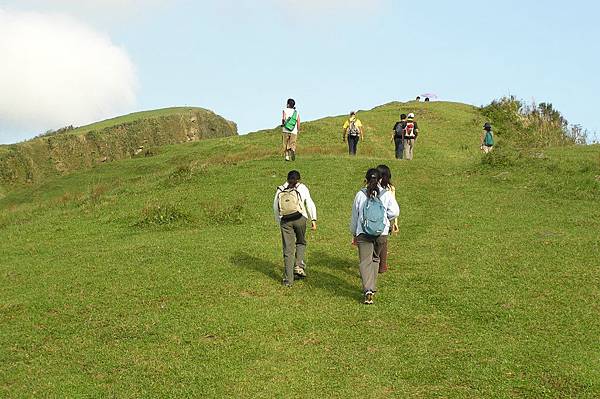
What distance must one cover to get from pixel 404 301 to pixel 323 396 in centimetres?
378

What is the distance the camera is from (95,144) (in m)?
72.4

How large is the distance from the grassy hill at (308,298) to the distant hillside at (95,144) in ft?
144

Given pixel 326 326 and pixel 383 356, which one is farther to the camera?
pixel 326 326

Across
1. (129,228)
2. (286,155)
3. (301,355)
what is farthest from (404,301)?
(286,155)

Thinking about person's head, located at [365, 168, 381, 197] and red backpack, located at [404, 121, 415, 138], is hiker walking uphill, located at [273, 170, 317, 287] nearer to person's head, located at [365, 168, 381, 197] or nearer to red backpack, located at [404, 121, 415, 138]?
person's head, located at [365, 168, 381, 197]

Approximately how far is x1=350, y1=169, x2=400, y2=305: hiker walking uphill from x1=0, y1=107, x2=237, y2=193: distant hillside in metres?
52.0

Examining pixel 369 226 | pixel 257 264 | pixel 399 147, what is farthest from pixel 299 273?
pixel 399 147

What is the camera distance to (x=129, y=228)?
18.4m

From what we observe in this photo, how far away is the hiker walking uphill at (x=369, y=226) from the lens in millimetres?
10695

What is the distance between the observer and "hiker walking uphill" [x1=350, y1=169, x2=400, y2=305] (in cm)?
1070

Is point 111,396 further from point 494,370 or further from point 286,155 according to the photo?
point 286,155

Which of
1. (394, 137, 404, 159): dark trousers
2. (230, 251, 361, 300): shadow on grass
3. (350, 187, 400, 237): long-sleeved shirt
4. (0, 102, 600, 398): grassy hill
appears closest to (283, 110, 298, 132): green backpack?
(0, 102, 600, 398): grassy hill

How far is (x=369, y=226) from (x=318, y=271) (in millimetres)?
2792

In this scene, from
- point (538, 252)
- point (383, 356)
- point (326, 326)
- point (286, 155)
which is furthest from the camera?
point (286, 155)
